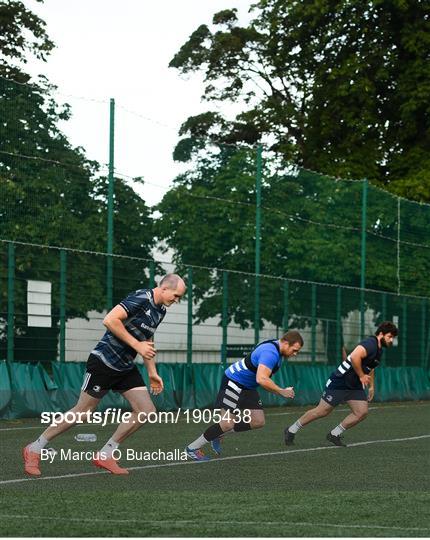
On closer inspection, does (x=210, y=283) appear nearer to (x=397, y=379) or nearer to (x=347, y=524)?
(x=397, y=379)

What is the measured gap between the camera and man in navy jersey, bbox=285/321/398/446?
18.5 m

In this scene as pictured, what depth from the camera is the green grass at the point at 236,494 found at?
9.82 meters

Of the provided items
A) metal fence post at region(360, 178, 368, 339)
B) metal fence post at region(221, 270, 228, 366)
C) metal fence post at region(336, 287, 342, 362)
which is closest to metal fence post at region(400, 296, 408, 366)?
metal fence post at region(360, 178, 368, 339)

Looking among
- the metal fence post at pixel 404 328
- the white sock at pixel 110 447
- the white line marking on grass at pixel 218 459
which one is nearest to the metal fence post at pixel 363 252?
the metal fence post at pixel 404 328

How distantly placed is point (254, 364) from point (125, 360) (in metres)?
2.95

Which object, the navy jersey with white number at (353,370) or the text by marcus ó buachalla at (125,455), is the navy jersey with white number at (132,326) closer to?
the text by marcus ó buachalla at (125,455)

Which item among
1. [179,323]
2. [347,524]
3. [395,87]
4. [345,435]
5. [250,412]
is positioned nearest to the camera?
[347,524]

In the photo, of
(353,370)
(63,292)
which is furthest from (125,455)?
(63,292)

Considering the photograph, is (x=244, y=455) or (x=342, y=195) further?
(x=342, y=195)

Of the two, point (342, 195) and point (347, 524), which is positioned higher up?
point (342, 195)

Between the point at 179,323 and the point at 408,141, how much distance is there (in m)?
23.4

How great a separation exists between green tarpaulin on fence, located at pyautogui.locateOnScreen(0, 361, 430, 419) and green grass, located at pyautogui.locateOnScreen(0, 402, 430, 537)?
444 cm

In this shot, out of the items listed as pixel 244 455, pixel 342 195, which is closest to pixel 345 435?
pixel 244 455

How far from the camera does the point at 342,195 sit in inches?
1398
